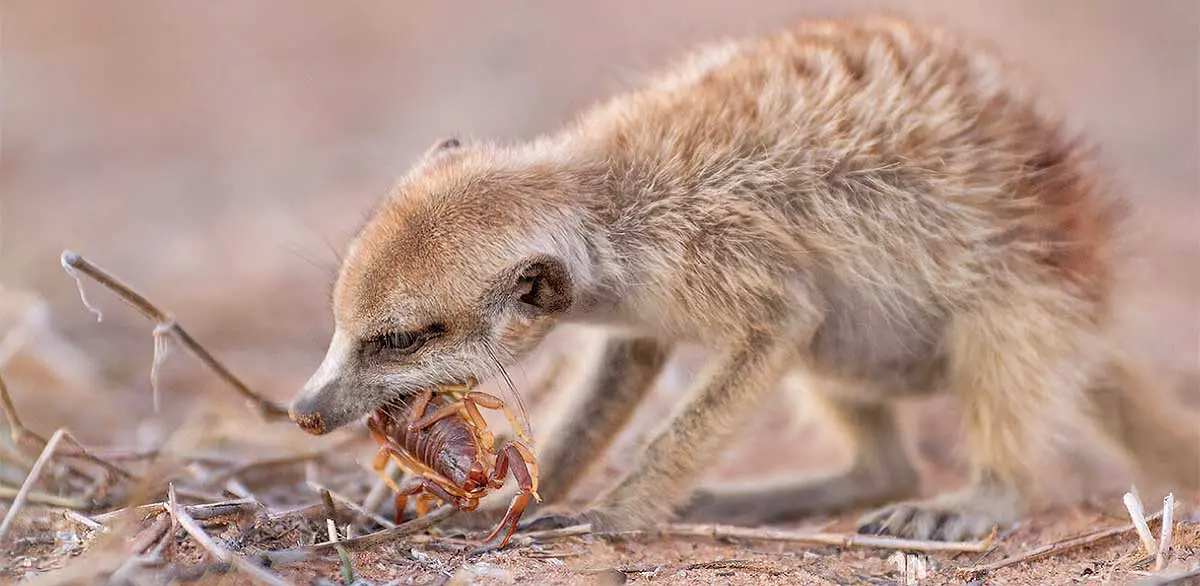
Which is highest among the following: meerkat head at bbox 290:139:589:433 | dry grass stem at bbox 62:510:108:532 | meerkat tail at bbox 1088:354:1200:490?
meerkat tail at bbox 1088:354:1200:490

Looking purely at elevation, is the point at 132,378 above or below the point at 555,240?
above

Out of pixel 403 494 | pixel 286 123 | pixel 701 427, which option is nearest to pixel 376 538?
pixel 403 494

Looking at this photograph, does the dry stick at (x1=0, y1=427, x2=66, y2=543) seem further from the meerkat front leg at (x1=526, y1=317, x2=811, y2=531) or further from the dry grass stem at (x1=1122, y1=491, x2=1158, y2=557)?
the dry grass stem at (x1=1122, y1=491, x2=1158, y2=557)

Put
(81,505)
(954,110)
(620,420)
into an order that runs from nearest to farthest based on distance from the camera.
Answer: (81,505) → (954,110) → (620,420)

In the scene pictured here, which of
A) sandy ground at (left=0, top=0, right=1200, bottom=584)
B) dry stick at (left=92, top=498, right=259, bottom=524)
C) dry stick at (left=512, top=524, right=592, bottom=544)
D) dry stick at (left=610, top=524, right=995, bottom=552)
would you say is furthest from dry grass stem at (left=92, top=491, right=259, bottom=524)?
dry stick at (left=610, top=524, right=995, bottom=552)

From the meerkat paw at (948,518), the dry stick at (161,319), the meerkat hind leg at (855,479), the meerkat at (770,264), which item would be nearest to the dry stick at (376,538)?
the meerkat at (770,264)

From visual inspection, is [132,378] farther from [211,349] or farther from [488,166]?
[488,166]

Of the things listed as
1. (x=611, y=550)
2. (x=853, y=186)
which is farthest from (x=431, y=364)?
(x=853, y=186)

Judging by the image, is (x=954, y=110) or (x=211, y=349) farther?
(x=211, y=349)
